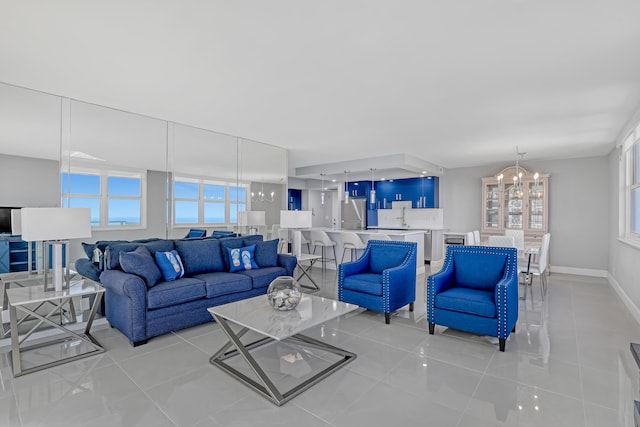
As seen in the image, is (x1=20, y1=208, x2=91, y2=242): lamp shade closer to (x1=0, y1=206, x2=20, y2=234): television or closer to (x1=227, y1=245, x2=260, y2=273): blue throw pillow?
(x1=0, y1=206, x2=20, y2=234): television

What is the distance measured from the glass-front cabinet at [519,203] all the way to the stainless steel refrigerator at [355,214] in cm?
337

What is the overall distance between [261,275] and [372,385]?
2223 millimetres

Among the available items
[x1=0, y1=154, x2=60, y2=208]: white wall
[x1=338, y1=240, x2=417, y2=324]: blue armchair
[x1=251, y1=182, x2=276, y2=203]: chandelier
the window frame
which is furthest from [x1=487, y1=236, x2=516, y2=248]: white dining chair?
[x1=0, y1=154, x2=60, y2=208]: white wall

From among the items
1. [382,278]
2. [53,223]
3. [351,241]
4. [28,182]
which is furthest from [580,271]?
[28,182]

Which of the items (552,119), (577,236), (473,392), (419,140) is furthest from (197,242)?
(577,236)

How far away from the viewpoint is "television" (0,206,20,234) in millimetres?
3277

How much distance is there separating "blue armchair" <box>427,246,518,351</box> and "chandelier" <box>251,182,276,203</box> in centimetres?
332

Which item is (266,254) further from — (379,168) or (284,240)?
(379,168)

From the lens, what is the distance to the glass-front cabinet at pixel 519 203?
7164 millimetres

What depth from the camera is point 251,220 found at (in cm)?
564

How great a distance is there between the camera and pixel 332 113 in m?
4.11

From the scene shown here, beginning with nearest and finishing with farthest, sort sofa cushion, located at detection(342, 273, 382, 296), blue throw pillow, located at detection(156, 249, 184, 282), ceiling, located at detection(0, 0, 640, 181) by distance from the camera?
ceiling, located at detection(0, 0, 640, 181), blue throw pillow, located at detection(156, 249, 184, 282), sofa cushion, located at detection(342, 273, 382, 296)

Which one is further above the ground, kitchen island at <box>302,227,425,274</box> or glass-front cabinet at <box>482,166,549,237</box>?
glass-front cabinet at <box>482,166,549,237</box>

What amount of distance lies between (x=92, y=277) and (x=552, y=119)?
5.92 m
